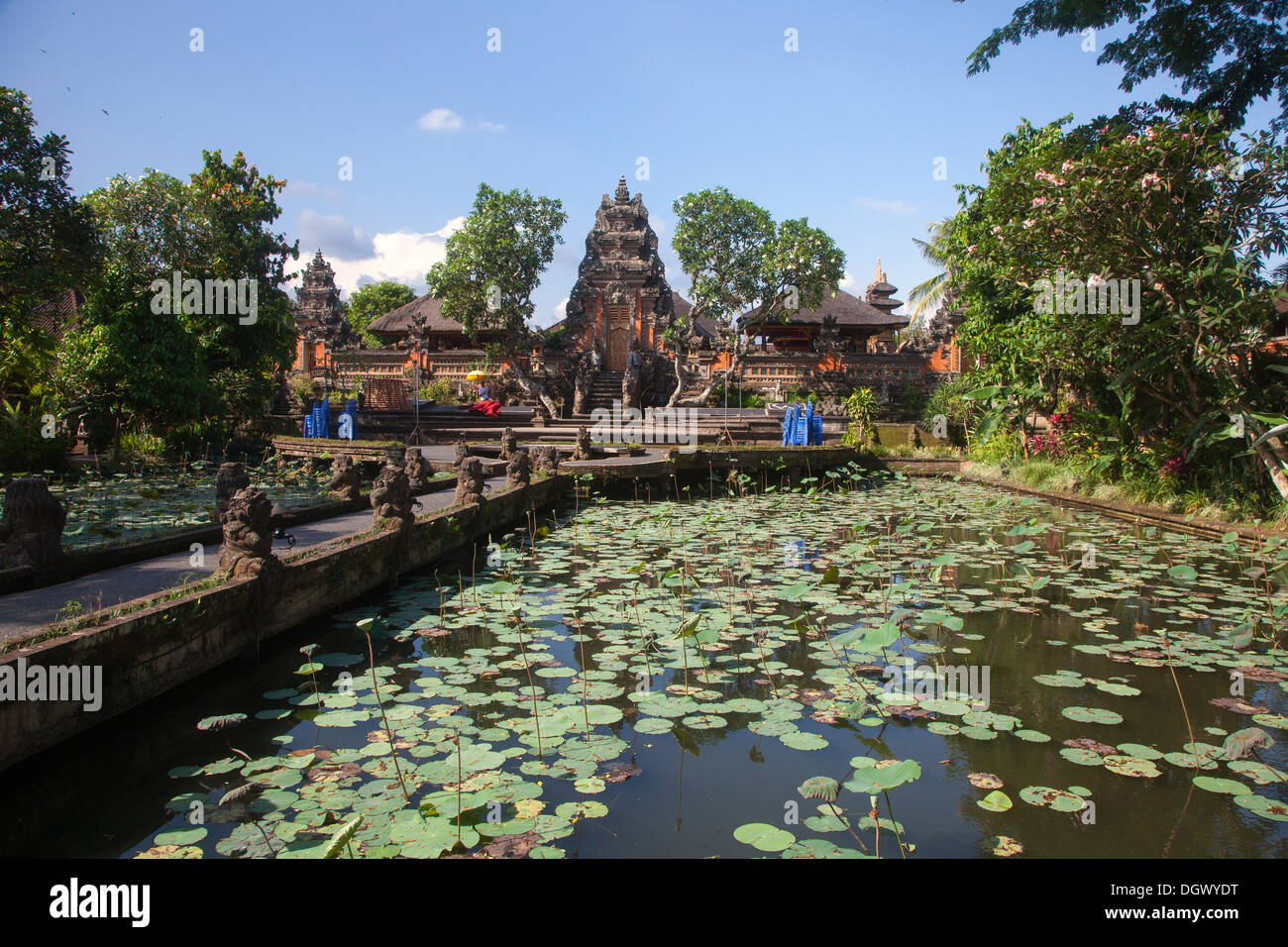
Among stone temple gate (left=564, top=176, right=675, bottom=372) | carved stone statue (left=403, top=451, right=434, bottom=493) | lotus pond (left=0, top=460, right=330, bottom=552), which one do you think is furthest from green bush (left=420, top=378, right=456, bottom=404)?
carved stone statue (left=403, top=451, right=434, bottom=493)

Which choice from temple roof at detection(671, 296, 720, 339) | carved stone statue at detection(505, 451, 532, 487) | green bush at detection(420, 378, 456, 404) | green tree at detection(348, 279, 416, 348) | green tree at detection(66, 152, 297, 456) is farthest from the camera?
green tree at detection(348, 279, 416, 348)

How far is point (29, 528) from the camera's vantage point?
189 inches

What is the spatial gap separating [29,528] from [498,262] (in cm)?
1714

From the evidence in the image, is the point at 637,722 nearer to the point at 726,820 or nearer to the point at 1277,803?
the point at 726,820

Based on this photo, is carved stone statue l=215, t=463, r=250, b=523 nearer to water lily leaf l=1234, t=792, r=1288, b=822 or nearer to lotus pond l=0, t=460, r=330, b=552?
lotus pond l=0, t=460, r=330, b=552

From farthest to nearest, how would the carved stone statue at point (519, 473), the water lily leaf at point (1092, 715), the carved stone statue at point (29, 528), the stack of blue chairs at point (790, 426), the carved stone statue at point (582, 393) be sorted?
the carved stone statue at point (582, 393), the stack of blue chairs at point (790, 426), the carved stone statue at point (519, 473), the carved stone statue at point (29, 528), the water lily leaf at point (1092, 715)

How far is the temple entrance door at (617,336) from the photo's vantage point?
24.9 m

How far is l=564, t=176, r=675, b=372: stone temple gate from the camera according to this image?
24.6 meters

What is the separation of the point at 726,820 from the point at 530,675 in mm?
1554

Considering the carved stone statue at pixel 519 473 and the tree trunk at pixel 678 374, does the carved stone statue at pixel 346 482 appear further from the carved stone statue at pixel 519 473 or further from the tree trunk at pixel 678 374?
the tree trunk at pixel 678 374

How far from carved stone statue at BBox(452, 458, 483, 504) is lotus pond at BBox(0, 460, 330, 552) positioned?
7.20 feet

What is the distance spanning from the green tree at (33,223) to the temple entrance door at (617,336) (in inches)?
590

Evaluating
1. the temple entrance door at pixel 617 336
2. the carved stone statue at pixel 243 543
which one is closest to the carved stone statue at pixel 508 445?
the carved stone statue at pixel 243 543

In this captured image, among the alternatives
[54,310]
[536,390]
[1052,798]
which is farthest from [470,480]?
[54,310]
